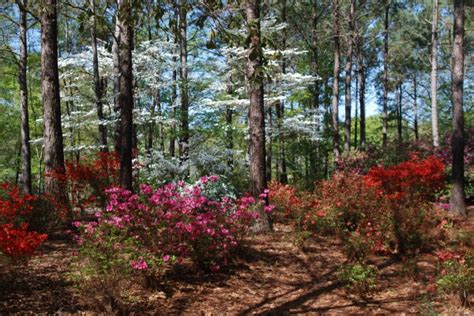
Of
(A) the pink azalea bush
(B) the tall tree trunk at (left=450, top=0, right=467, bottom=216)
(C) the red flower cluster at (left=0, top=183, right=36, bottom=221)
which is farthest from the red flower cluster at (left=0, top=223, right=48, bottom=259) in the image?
(B) the tall tree trunk at (left=450, top=0, right=467, bottom=216)

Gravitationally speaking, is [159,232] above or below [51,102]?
below

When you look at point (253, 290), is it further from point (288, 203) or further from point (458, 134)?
point (458, 134)

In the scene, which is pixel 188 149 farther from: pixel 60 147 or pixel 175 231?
pixel 175 231

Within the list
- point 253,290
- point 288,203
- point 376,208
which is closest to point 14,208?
point 253,290

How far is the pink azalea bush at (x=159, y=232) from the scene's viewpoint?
13.4 ft

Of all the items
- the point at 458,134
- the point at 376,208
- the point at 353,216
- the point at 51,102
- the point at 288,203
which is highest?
the point at 51,102

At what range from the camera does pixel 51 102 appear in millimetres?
6871

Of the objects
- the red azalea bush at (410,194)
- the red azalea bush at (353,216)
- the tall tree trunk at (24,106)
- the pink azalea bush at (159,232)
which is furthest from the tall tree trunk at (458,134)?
the tall tree trunk at (24,106)

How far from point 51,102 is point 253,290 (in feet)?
16.1

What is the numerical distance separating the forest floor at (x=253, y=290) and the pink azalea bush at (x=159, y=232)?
34cm

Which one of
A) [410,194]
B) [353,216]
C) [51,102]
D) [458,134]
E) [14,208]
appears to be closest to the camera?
[14,208]

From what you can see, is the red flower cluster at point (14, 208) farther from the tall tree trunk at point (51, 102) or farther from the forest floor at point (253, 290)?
the tall tree trunk at point (51, 102)

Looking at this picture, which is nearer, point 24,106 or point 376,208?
point 376,208

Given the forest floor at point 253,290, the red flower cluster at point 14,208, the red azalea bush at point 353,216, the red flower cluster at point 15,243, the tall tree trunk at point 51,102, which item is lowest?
the forest floor at point 253,290
